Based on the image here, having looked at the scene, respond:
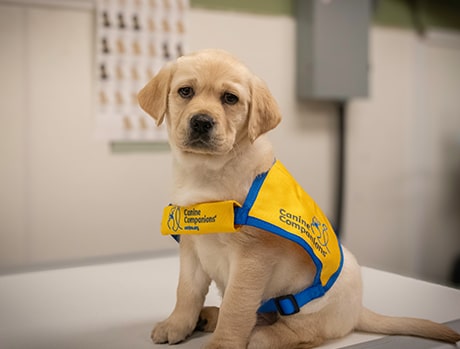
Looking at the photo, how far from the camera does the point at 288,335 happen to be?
101 centimetres

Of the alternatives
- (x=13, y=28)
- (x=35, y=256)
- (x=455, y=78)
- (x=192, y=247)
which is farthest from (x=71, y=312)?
(x=455, y=78)

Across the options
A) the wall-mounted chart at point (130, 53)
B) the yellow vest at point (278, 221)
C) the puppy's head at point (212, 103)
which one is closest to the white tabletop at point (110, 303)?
the yellow vest at point (278, 221)

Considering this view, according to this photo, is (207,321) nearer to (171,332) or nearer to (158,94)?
(171,332)

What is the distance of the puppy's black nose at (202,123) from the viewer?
94 cm

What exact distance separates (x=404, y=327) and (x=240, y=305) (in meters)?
0.36

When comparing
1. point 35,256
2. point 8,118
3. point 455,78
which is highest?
point 455,78

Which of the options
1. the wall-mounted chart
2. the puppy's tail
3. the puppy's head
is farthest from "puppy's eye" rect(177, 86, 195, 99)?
the wall-mounted chart

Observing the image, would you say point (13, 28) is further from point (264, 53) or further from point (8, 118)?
point (264, 53)

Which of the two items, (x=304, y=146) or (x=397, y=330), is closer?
(x=397, y=330)

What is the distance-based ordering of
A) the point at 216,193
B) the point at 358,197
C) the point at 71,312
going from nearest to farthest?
the point at 216,193 → the point at 71,312 → the point at 358,197

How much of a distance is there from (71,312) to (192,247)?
406mm

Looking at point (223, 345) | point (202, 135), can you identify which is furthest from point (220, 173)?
point (223, 345)

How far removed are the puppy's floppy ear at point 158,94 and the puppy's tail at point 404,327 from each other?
0.58 metres

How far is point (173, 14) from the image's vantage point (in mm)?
2434
